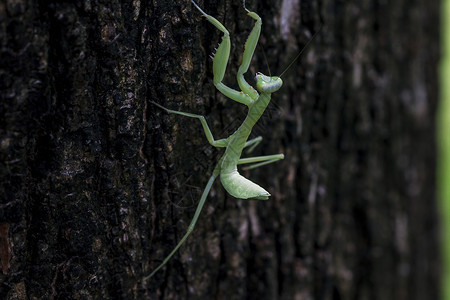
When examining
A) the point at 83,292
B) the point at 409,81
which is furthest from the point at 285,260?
the point at 409,81

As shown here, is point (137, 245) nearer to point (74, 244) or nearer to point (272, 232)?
point (74, 244)

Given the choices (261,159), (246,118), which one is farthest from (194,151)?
(261,159)

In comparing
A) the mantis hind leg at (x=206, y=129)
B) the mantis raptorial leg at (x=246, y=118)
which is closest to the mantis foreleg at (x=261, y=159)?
the mantis raptorial leg at (x=246, y=118)

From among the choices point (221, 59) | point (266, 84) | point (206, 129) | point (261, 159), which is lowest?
point (261, 159)

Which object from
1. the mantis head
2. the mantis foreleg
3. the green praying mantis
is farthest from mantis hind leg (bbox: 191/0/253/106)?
the mantis foreleg

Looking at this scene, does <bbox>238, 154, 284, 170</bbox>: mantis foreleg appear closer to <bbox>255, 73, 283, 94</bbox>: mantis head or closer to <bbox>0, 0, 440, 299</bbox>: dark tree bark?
<bbox>0, 0, 440, 299</bbox>: dark tree bark

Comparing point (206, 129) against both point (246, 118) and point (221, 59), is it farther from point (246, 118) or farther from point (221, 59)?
point (221, 59)
